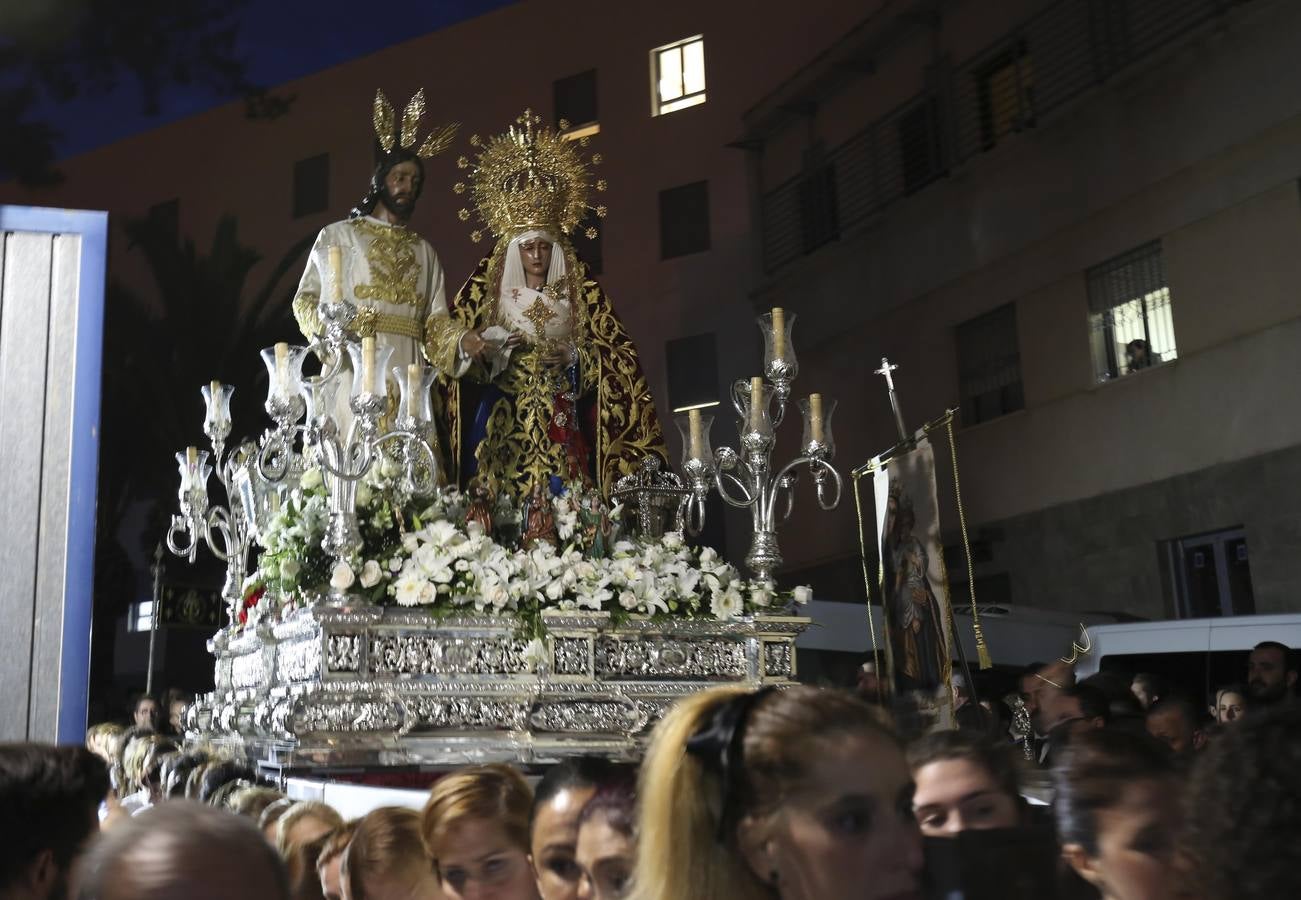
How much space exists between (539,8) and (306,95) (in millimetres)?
2999

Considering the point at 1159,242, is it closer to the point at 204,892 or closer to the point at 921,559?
the point at 921,559

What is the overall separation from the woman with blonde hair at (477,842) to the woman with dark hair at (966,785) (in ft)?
2.63

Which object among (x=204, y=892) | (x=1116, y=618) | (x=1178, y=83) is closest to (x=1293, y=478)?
(x=1116, y=618)

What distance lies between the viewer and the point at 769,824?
170 cm

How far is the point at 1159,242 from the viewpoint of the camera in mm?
11734

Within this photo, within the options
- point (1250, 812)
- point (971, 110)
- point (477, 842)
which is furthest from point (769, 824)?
point (971, 110)

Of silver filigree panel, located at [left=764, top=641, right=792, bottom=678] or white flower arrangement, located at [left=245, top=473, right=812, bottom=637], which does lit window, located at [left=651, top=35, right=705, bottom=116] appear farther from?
silver filigree panel, located at [left=764, top=641, right=792, bottom=678]

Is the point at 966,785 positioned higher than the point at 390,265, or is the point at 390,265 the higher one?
the point at 390,265

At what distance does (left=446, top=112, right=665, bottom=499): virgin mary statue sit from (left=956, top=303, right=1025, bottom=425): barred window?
5.85 metres

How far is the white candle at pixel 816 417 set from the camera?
23.9 feet

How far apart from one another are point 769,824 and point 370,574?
15.9 feet

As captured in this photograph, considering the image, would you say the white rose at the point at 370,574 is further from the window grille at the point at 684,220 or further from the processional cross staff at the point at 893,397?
the window grille at the point at 684,220

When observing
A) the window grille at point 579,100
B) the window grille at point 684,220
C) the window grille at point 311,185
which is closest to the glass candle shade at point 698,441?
the window grille at point 684,220

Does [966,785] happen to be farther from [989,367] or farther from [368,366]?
[989,367]
